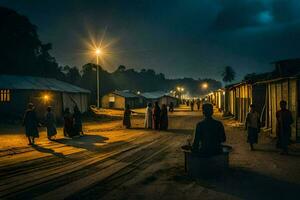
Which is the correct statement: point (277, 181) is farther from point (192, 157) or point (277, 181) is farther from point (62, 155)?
point (62, 155)

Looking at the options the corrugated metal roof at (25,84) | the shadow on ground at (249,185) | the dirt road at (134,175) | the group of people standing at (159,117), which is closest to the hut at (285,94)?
the dirt road at (134,175)

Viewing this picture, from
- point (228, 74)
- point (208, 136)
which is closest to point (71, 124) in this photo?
point (208, 136)

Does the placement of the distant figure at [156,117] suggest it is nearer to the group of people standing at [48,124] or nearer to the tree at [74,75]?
the group of people standing at [48,124]

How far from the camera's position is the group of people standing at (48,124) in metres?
15.8

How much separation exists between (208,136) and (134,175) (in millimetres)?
2286

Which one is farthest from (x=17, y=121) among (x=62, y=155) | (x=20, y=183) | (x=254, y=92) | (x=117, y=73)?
(x=117, y=73)

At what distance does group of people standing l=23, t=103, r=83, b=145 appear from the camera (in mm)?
15828

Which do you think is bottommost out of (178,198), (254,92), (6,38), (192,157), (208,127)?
(178,198)

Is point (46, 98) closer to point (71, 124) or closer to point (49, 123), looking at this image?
point (71, 124)

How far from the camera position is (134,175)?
29.3ft

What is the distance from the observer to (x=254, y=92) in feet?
73.5

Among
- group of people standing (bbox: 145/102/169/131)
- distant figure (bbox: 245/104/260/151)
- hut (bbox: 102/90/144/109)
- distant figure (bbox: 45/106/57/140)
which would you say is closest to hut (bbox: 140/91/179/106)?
hut (bbox: 102/90/144/109)

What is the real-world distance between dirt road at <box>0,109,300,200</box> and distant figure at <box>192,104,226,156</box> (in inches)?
30.3

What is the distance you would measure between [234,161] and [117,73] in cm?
10874
